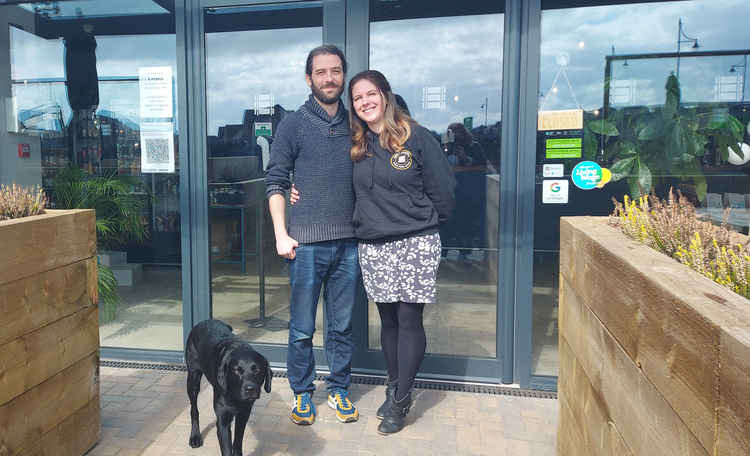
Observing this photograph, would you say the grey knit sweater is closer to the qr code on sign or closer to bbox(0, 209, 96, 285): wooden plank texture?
bbox(0, 209, 96, 285): wooden plank texture

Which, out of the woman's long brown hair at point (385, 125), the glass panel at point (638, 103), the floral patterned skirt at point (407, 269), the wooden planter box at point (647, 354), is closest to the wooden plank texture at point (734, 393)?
the wooden planter box at point (647, 354)

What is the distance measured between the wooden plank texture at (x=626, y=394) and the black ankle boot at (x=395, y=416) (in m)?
1.06

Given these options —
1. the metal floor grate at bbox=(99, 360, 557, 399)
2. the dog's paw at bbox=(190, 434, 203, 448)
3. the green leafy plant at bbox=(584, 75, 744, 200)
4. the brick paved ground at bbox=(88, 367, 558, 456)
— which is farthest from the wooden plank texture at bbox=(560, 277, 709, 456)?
the dog's paw at bbox=(190, 434, 203, 448)

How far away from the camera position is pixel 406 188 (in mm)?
2850

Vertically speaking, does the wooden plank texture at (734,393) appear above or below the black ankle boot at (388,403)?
above

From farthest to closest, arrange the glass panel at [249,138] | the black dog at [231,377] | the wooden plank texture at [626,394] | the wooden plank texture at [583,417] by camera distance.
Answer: the glass panel at [249,138] → the black dog at [231,377] → the wooden plank texture at [583,417] → the wooden plank texture at [626,394]

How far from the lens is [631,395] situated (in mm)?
1474

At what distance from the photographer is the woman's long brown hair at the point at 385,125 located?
2.85 meters

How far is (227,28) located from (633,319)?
3.22m

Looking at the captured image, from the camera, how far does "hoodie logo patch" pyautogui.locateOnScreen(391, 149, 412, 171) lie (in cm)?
283

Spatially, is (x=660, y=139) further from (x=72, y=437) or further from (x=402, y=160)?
(x=72, y=437)

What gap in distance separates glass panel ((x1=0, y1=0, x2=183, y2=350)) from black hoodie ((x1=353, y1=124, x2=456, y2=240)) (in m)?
1.68

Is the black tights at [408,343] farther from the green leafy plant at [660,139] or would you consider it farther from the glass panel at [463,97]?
the green leafy plant at [660,139]

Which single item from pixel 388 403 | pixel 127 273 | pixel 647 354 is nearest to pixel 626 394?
pixel 647 354
